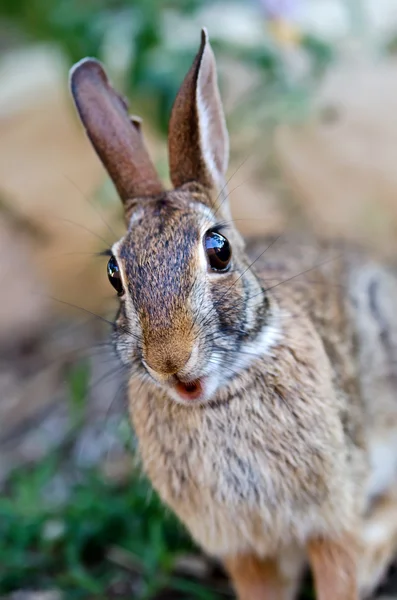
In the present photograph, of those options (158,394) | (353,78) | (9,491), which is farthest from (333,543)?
(353,78)

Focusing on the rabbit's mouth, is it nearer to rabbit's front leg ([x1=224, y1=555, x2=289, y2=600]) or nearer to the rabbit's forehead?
the rabbit's forehead

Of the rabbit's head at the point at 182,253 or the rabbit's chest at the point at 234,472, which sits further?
the rabbit's chest at the point at 234,472

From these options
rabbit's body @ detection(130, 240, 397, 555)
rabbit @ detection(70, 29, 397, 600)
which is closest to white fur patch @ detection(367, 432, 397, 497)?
rabbit @ detection(70, 29, 397, 600)

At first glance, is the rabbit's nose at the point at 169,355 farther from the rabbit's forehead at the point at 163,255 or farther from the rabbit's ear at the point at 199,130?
the rabbit's ear at the point at 199,130

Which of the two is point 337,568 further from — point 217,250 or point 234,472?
point 217,250

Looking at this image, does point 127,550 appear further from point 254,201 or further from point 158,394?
point 254,201

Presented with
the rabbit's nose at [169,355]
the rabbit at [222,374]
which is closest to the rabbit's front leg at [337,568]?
the rabbit at [222,374]
